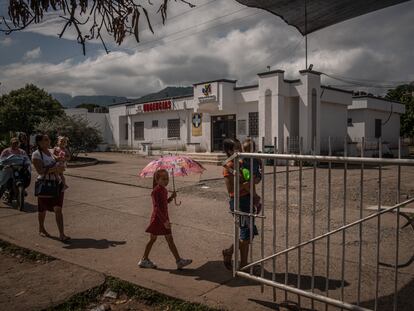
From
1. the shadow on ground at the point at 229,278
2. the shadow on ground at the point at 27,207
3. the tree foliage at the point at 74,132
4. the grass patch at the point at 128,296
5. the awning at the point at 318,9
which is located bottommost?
the grass patch at the point at 128,296

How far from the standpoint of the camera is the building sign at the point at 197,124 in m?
27.7

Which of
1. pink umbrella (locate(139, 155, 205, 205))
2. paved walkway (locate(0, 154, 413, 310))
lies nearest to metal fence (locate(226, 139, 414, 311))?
paved walkway (locate(0, 154, 413, 310))

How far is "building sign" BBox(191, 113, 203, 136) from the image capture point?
90.8ft

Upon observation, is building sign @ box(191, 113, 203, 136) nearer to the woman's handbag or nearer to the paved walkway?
the paved walkway

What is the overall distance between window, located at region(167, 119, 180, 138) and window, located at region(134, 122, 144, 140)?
374 centimetres

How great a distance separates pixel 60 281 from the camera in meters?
4.64

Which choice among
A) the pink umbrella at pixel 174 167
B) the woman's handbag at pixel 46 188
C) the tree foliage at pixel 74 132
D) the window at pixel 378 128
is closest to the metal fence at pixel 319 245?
the pink umbrella at pixel 174 167

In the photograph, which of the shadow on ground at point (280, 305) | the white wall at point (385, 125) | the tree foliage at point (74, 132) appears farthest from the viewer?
the white wall at point (385, 125)

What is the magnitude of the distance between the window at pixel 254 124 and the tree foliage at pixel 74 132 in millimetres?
9576

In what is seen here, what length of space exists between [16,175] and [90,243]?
3644 mm

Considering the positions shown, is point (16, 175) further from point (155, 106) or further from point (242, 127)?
point (155, 106)

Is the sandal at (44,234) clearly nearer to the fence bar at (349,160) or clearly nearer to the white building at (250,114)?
the fence bar at (349,160)

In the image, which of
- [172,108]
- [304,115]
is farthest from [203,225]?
[172,108]

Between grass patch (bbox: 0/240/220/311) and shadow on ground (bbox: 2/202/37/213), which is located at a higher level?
shadow on ground (bbox: 2/202/37/213)
